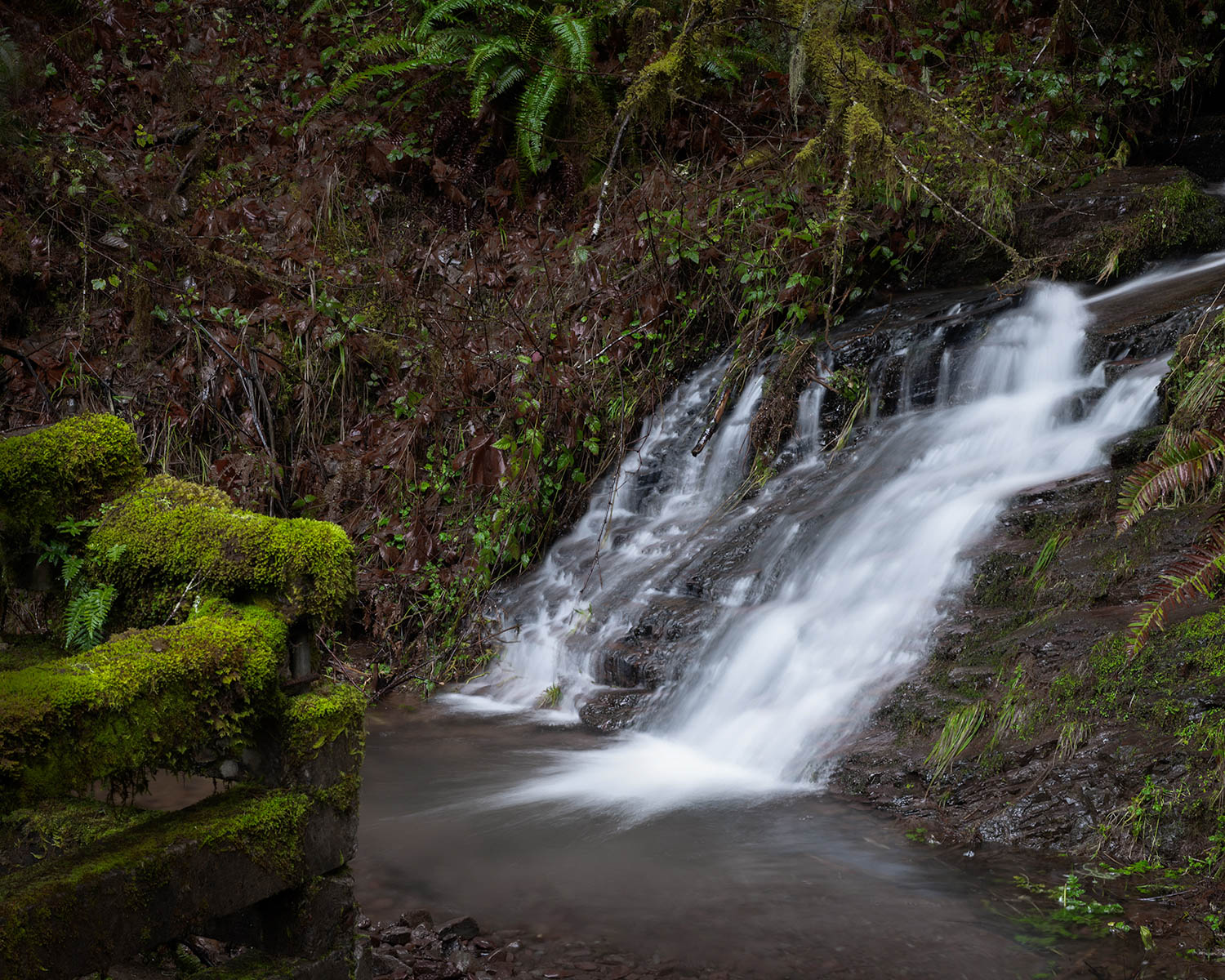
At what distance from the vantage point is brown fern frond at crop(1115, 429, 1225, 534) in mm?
3682

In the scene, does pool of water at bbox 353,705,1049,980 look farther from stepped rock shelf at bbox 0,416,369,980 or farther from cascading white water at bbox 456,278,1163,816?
stepped rock shelf at bbox 0,416,369,980

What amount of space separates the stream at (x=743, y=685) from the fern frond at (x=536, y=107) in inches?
129

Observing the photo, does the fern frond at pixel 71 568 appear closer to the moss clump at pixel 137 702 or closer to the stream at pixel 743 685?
the moss clump at pixel 137 702

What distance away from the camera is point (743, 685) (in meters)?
5.65

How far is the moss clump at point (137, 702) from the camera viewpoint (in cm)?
196

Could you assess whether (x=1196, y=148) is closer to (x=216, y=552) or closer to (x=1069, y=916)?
(x=1069, y=916)

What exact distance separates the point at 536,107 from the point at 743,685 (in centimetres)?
660

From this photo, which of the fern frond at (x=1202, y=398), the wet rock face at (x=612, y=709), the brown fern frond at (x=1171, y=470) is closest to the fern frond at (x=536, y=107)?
the wet rock face at (x=612, y=709)

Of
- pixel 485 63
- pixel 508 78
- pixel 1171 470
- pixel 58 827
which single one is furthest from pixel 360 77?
pixel 58 827

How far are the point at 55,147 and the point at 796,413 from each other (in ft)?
25.0

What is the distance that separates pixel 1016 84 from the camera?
1049 cm

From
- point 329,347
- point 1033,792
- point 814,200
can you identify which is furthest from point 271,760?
point 814,200

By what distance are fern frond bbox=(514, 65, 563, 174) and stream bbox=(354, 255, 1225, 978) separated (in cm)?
327

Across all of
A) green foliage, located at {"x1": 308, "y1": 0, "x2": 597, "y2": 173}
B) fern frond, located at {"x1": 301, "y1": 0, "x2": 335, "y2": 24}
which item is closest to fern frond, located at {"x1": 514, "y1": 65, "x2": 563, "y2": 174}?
green foliage, located at {"x1": 308, "y1": 0, "x2": 597, "y2": 173}
